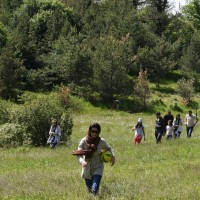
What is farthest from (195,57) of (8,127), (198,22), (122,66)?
(8,127)

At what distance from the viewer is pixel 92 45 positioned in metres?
68.9

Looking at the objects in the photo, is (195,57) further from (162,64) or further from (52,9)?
(52,9)

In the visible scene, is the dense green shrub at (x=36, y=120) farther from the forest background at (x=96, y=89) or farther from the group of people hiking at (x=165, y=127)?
the group of people hiking at (x=165, y=127)

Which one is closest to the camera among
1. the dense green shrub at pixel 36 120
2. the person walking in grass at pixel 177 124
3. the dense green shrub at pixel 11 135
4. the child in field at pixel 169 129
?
the child in field at pixel 169 129

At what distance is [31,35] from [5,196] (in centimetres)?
6126

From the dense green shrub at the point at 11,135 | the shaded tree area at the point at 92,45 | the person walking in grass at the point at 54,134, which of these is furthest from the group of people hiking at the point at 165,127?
the shaded tree area at the point at 92,45

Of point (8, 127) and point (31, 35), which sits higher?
point (31, 35)

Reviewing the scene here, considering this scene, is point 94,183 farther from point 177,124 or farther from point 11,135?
point 11,135

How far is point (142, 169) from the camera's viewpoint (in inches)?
525

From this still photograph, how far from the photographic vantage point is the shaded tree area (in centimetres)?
5808

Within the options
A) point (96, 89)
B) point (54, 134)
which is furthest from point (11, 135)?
point (96, 89)

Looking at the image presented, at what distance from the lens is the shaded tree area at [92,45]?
191 ft

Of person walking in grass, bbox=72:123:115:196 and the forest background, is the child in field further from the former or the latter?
person walking in grass, bbox=72:123:115:196

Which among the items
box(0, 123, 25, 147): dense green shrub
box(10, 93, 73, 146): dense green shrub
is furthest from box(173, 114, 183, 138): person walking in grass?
box(0, 123, 25, 147): dense green shrub
